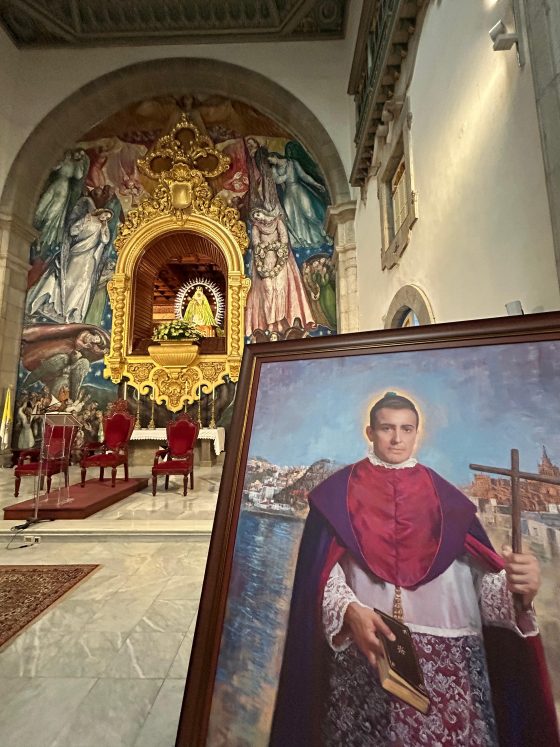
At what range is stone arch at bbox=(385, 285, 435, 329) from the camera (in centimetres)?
426

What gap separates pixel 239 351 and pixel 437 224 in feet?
19.9

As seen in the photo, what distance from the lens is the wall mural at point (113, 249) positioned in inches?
364

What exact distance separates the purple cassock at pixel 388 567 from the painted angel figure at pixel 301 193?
31.2 ft

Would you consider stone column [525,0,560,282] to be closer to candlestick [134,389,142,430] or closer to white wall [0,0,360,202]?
white wall [0,0,360,202]

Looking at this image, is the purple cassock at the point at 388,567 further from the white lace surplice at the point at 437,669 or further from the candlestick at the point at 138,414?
the candlestick at the point at 138,414

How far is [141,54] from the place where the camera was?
32.0 feet

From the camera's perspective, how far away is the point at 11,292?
9.10m

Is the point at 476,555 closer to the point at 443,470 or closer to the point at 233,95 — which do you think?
the point at 443,470

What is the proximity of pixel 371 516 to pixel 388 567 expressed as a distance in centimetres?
13

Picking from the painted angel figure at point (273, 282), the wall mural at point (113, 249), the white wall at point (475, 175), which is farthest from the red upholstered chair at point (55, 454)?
the painted angel figure at point (273, 282)

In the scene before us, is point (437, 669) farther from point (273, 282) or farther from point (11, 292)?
point (11, 292)

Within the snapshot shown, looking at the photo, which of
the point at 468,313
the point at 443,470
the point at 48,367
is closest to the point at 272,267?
the point at 48,367

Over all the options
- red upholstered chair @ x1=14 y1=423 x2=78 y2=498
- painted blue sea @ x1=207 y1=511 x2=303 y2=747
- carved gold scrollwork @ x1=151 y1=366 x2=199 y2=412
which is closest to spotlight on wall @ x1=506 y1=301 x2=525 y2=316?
painted blue sea @ x1=207 y1=511 x2=303 y2=747

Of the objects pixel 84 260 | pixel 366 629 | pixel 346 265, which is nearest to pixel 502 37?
pixel 366 629
